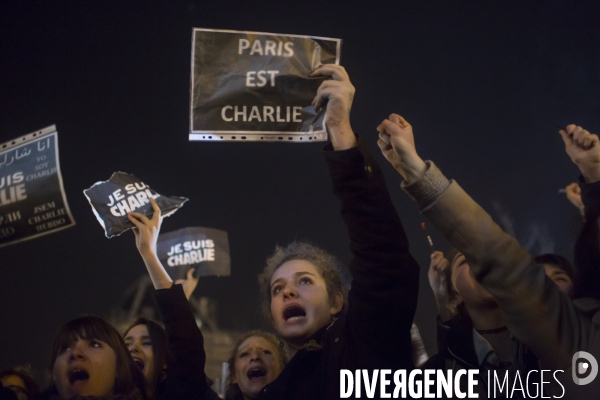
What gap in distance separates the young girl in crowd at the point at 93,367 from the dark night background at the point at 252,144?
494 millimetres

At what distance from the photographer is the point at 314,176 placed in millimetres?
2920

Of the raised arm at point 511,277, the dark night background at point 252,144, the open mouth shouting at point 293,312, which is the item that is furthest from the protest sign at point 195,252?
the raised arm at point 511,277

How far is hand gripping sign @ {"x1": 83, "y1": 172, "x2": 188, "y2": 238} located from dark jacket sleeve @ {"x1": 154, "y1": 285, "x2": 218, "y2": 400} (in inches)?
19.9

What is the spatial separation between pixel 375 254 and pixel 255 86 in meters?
1.48

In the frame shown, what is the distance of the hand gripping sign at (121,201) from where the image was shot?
2.48 meters

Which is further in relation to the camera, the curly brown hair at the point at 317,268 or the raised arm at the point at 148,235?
the raised arm at the point at 148,235

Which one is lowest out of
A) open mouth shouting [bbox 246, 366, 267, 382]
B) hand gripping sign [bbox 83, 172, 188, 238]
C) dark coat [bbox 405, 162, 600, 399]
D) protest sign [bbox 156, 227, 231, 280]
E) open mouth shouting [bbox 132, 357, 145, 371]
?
open mouth shouting [bbox 246, 366, 267, 382]

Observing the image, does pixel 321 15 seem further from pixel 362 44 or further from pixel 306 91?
pixel 306 91

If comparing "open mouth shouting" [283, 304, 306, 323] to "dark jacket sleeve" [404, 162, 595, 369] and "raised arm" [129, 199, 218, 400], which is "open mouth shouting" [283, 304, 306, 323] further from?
"dark jacket sleeve" [404, 162, 595, 369]

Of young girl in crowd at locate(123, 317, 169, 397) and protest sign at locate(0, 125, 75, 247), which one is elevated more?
protest sign at locate(0, 125, 75, 247)

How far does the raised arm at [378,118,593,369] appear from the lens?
1.19 m

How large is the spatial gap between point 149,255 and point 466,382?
4.25 feet

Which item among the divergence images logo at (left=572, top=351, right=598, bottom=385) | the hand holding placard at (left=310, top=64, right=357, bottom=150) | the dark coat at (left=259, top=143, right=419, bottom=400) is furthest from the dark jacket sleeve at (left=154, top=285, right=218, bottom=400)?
the divergence images logo at (left=572, top=351, right=598, bottom=385)

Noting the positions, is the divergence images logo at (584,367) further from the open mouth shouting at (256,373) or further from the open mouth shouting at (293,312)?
the open mouth shouting at (256,373)
